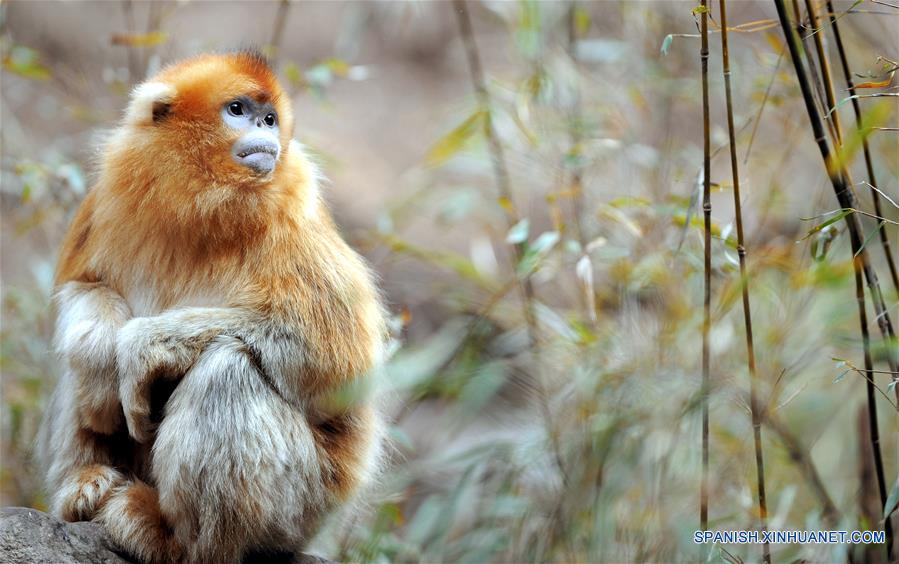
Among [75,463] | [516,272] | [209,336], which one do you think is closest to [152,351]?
[209,336]

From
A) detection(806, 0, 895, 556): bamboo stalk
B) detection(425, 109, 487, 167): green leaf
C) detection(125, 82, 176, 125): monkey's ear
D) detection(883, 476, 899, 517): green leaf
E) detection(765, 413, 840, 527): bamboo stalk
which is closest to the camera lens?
detection(883, 476, 899, 517): green leaf

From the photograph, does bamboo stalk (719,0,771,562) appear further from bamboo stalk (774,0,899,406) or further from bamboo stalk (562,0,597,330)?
bamboo stalk (562,0,597,330)

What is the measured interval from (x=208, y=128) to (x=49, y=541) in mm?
1081

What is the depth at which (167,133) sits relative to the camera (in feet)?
8.07

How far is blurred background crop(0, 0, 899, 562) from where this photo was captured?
2.54m

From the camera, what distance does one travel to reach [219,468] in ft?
7.12

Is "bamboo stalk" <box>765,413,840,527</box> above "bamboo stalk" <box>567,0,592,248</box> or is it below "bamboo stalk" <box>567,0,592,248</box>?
below

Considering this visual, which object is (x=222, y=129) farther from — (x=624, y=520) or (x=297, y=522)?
(x=624, y=520)

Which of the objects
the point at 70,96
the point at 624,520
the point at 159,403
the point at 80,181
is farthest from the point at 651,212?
the point at 70,96

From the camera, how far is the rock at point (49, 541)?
206 centimetres

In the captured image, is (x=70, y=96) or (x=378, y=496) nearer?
(x=378, y=496)

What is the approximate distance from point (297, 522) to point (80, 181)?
214 cm

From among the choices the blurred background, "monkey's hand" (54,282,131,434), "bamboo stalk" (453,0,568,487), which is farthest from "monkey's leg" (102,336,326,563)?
"bamboo stalk" (453,0,568,487)

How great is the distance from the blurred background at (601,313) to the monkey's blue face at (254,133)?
54cm
